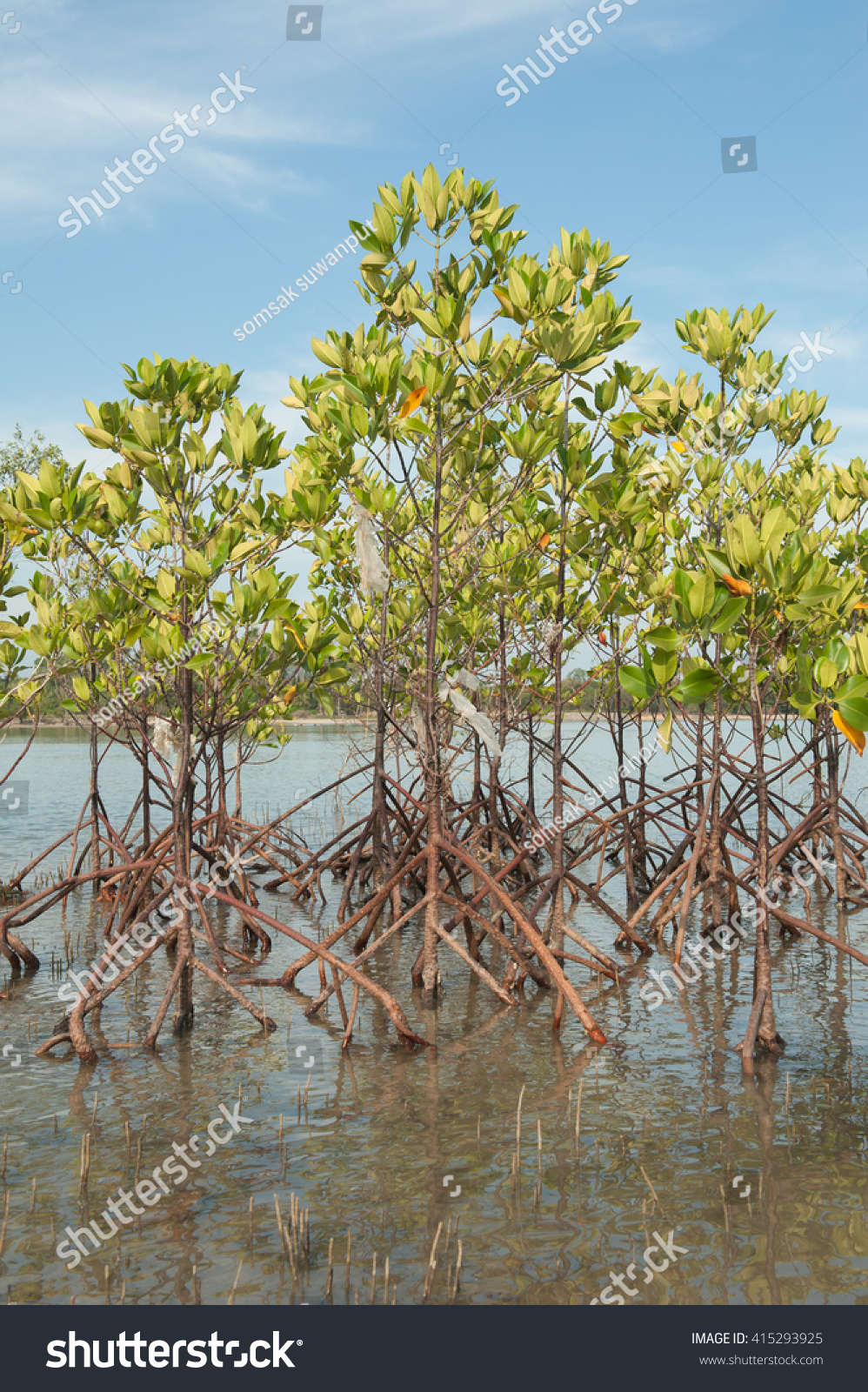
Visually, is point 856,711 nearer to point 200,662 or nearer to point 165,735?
point 200,662

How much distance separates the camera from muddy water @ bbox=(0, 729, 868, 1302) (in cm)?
377

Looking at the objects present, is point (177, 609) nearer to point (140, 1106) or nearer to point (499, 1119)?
point (140, 1106)

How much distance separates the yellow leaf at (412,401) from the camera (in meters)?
6.30

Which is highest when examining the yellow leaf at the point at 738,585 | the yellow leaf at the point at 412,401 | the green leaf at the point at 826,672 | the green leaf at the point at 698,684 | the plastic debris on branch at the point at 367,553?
the yellow leaf at the point at 412,401

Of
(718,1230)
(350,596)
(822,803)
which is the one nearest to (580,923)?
(822,803)

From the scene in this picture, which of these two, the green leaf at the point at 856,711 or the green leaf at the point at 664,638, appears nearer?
the green leaf at the point at 856,711

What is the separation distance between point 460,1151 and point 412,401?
4.23m

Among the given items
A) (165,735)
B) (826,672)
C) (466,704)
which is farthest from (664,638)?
(165,735)

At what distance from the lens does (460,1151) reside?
485 centimetres

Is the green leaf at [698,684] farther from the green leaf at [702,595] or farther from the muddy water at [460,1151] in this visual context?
the muddy water at [460,1151]

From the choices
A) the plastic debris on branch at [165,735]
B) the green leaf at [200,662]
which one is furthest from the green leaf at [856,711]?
the plastic debris on branch at [165,735]

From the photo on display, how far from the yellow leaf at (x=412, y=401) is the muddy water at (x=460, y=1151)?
3922mm

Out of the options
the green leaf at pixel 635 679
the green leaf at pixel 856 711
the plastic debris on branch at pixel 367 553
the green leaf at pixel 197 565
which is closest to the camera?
the green leaf at pixel 856 711

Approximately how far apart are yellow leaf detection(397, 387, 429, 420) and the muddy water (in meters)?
3.92
